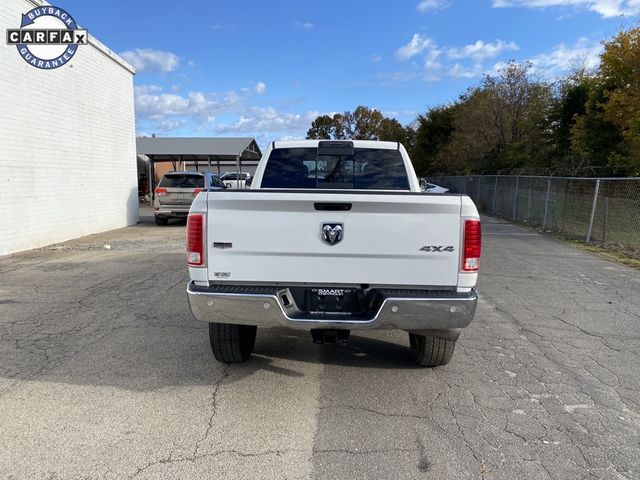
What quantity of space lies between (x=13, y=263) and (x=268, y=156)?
6.61m

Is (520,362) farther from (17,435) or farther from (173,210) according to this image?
(173,210)

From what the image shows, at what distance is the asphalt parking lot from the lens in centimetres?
300

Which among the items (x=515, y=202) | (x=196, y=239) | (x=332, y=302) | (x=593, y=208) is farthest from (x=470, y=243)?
(x=515, y=202)

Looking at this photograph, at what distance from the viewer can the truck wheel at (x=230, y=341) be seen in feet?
13.7

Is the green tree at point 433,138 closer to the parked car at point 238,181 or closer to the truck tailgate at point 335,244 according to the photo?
the parked car at point 238,181

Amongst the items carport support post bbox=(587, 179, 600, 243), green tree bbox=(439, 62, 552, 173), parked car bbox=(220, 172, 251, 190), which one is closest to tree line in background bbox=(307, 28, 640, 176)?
green tree bbox=(439, 62, 552, 173)

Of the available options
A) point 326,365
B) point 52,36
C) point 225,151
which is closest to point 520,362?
point 326,365

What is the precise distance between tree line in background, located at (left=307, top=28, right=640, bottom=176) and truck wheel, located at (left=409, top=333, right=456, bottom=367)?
16.9 meters

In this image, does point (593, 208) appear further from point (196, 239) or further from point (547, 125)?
point (547, 125)

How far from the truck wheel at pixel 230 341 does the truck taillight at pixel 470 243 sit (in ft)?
6.40

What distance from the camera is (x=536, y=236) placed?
14289 mm

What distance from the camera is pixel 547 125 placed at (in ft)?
89.2

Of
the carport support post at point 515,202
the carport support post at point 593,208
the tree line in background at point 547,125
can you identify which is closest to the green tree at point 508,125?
the tree line in background at point 547,125

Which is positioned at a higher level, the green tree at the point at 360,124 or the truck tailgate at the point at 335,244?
the green tree at the point at 360,124
